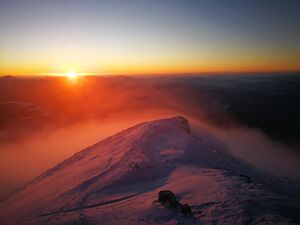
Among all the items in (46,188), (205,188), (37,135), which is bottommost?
(37,135)

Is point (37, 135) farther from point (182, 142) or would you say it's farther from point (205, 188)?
point (205, 188)

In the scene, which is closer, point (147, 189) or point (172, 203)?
point (172, 203)

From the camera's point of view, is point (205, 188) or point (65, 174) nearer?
point (205, 188)

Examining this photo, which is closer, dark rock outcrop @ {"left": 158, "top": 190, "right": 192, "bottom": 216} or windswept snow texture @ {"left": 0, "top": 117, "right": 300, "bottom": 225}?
windswept snow texture @ {"left": 0, "top": 117, "right": 300, "bottom": 225}

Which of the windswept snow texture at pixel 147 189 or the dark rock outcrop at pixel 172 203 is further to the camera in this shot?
the dark rock outcrop at pixel 172 203

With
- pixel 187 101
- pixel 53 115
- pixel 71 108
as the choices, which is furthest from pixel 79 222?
pixel 187 101

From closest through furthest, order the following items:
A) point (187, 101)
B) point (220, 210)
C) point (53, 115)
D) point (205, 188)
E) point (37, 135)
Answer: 1. point (220, 210)
2. point (205, 188)
3. point (37, 135)
4. point (53, 115)
5. point (187, 101)

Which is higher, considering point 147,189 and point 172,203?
point 172,203

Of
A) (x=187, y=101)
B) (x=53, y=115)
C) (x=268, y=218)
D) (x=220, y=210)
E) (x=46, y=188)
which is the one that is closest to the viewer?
(x=268, y=218)
